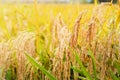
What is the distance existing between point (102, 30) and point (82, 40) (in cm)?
13

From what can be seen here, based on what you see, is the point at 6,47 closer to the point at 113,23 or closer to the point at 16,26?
the point at 113,23

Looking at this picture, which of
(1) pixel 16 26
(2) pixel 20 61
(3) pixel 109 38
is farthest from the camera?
(1) pixel 16 26

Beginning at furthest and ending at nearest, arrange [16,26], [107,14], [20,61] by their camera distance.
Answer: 1. [16,26]
2. [107,14]
3. [20,61]

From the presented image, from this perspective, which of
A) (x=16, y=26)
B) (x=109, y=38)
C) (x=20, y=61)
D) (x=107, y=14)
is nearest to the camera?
(x=109, y=38)

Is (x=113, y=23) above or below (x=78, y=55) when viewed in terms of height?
above

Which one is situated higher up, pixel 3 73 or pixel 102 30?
pixel 102 30

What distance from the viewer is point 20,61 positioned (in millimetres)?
1494

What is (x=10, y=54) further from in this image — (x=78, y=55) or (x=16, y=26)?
(x=16, y=26)

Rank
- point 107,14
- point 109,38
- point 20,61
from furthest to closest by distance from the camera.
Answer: point 107,14, point 20,61, point 109,38

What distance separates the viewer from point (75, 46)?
4.58 feet

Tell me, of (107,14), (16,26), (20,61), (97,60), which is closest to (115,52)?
(97,60)

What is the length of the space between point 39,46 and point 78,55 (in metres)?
0.30

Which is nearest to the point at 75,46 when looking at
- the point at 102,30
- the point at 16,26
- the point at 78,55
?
the point at 78,55

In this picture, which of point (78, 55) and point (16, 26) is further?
point (16, 26)
